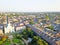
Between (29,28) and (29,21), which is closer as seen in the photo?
(29,28)

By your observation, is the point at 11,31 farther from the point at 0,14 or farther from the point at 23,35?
the point at 0,14

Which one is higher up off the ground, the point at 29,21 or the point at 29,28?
the point at 29,21
